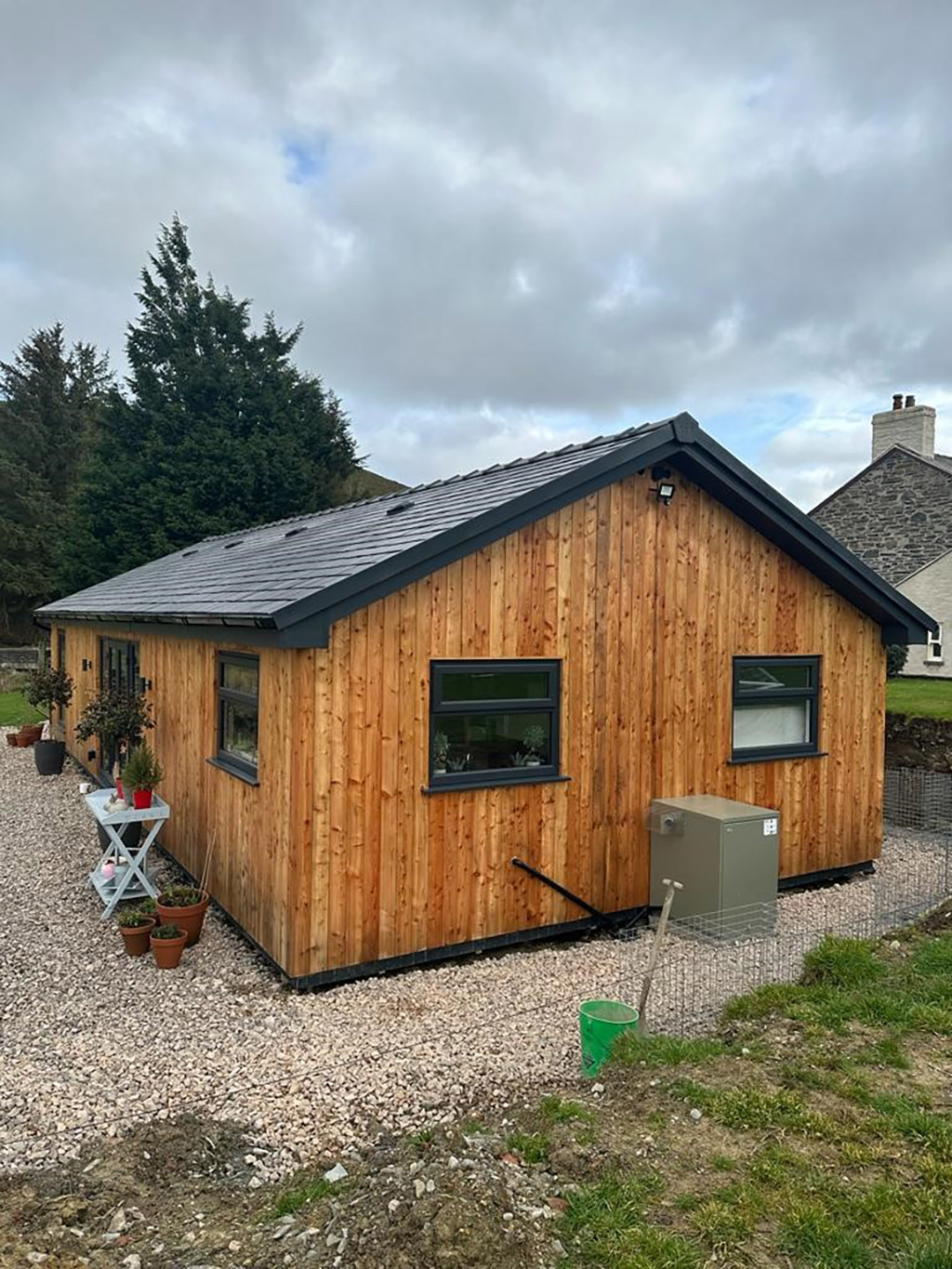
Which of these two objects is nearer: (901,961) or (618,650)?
(901,961)

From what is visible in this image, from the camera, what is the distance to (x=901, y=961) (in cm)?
576

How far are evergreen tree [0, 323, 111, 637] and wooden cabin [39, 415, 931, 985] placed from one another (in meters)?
27.1

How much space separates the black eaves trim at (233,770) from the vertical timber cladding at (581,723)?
0.96m

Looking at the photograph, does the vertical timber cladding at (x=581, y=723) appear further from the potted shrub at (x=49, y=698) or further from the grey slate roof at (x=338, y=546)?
the potted shrub at (x=49, y=698)

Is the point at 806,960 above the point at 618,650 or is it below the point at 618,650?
below

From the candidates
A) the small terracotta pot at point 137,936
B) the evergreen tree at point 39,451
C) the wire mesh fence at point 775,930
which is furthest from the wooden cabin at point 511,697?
the evergreen tree at point 39,451

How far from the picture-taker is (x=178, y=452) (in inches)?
1077

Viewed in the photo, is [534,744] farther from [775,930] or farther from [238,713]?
[775,930]

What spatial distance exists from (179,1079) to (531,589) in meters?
4.23

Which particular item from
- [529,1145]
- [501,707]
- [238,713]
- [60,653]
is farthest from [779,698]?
[60,653]

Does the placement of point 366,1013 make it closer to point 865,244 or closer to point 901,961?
point 901,961

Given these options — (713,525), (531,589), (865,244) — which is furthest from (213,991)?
(865,244)

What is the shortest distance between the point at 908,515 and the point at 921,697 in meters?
10.1

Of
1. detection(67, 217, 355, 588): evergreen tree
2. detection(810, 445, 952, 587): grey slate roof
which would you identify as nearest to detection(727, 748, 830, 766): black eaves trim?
detection(810, 445, 952, 587): grey slate roof
